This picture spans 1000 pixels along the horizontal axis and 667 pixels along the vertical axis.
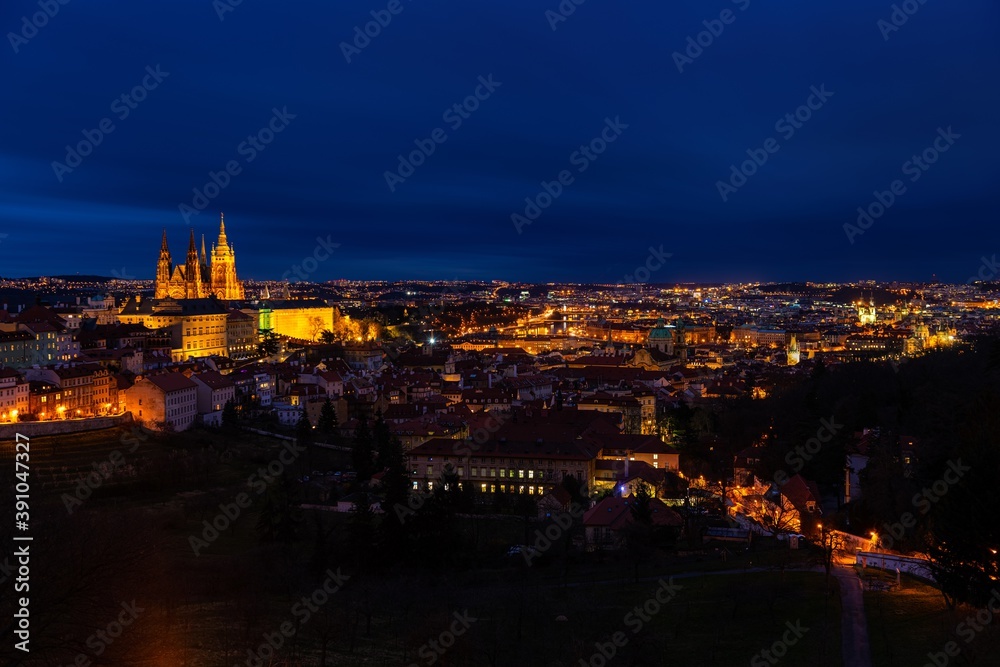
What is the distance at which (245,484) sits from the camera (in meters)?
28.0

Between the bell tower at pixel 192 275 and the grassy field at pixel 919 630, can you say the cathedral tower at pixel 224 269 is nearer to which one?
the bell tower at pixel 192 275

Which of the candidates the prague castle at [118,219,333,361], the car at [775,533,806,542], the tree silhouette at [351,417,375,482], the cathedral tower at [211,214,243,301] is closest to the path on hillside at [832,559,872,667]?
the car at [775,533,806,542]

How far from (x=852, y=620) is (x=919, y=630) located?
119 cm

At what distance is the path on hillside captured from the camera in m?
12.3

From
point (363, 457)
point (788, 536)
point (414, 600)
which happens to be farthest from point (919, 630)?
point (363, 457)

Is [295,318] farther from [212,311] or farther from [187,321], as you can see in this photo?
[187,321]

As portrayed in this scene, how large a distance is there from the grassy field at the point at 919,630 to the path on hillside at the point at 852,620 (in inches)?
4.2

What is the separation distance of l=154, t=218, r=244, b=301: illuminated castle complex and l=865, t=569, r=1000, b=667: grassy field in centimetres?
6491

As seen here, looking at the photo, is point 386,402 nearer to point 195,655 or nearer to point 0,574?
point 195,655

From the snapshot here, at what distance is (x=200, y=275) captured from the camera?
Result: 79.8 meters

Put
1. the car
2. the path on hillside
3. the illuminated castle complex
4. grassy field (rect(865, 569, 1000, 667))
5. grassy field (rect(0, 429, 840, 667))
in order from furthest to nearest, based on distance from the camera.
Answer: the illuminated castle complex < the car < the path on hillside < grassy field (rect(865, 569, 1000, 667)) < grassy field (rect(0, 429, 840, 667))

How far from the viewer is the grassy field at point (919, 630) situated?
1141 cm

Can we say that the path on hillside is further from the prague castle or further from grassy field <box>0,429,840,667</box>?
the prague castle

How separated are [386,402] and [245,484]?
15209 mm
